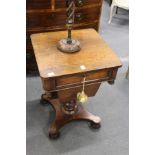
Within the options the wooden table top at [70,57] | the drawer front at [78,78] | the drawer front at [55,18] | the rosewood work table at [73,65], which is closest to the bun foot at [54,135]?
the rosewood work table at [73,65]

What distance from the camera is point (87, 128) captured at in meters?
1.67

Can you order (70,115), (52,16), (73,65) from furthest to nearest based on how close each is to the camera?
(52,16) < (70,115) < (73,65)

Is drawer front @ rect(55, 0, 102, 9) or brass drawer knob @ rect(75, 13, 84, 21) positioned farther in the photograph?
brass drawer knob @ rect(75, 13, 84, 21)

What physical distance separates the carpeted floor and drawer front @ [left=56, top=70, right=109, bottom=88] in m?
0.53

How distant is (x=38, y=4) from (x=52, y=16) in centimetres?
17

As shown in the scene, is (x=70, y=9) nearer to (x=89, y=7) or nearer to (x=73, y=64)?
(x=73, y=64)

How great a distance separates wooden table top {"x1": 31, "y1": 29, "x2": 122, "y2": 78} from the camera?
1.19 metres

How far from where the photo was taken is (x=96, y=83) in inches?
53.1

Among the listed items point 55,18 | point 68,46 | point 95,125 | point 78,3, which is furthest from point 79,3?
point 95,125

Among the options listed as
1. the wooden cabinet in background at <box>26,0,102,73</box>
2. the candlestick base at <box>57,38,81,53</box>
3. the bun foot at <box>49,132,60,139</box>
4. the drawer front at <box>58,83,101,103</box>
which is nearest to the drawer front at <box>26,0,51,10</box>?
the wooden cabinet in background at <box>26,0,102,73</box>

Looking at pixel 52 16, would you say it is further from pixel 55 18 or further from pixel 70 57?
pixel 70 57

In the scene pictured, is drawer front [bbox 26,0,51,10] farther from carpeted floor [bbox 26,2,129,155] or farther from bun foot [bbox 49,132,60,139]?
bun foot [bbox 49,132,60,139]
